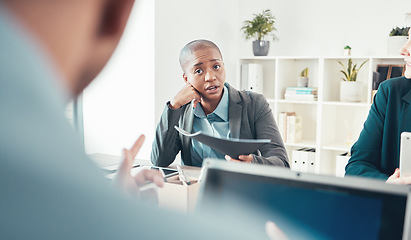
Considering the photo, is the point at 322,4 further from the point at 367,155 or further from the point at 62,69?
the point at 62,69

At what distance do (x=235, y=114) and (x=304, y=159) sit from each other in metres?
1.75

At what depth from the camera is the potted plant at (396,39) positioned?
10.5 ft

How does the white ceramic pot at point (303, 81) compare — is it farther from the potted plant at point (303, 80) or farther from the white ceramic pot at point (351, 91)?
the white ceramic pot at point (351, 91)

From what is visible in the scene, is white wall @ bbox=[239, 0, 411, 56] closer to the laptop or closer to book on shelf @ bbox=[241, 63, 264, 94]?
book on shelf @ bbox=[241, 63, 264, 94]

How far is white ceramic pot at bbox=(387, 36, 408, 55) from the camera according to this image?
3205mm

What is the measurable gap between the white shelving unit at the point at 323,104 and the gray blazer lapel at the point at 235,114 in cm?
166

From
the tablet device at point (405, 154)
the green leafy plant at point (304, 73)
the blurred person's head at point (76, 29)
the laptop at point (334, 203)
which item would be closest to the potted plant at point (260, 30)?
the green leafy plant at point (304, 73)

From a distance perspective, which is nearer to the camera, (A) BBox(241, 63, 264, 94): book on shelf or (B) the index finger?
(B) the index finger

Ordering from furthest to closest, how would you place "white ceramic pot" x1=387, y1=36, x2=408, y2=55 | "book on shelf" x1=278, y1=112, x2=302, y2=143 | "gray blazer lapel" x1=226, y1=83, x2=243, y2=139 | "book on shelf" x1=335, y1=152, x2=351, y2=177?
"book on shelf" x1=278, y1=112, x2=302, y2=143, "book on shelf" x1=335, y1=152, x2=351, y2=177, "white ceramic pot" x1=387, y1=36, x2=408, y2=55, "gray blazer lapel" x1=226, y1=83, x2=243, y2=139

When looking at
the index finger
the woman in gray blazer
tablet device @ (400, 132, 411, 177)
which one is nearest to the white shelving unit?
the woman in gray blazer

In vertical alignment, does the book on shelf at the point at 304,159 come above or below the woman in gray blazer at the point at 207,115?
below

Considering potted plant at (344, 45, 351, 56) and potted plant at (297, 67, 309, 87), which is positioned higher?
potted plant at (344, 45, 351, 56)

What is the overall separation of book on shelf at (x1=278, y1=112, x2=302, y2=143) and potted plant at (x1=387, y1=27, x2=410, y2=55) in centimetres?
96

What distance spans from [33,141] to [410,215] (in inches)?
19.9
